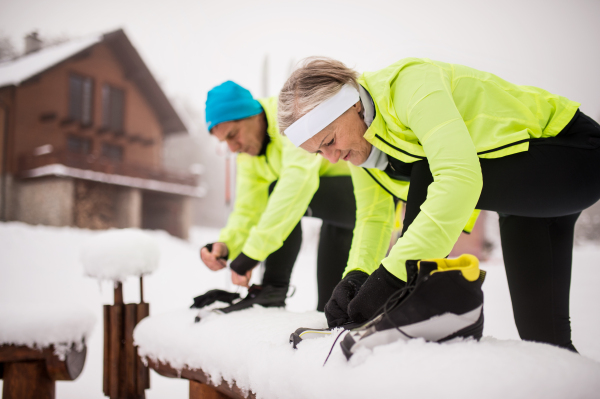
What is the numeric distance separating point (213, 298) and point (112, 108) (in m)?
8.77

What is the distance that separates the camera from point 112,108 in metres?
8.80

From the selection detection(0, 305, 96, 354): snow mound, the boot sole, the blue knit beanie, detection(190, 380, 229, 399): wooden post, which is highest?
the blue knit beanie

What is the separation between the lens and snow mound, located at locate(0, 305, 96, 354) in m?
1.28

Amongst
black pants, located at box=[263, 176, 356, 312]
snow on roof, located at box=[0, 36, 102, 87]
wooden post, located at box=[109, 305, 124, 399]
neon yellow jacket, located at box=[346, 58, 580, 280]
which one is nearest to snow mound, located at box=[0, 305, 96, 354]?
wooden post, located at box=[109, 305, 124, 399]

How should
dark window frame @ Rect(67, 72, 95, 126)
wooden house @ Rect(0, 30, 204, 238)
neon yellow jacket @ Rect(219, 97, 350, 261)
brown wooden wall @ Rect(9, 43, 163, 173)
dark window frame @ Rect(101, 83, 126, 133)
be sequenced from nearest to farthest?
neon yellow jacket @ Rect(219, 97, 350, 261)
wooden house @ Rect(0, 30, 204, 238)
brown wooden wall @ Rect(9, 43, 163, 173)
dark window frame @ Rect(67, 72, 95, 126)
dark window frame @ Rect(101, 83, 126, 133)

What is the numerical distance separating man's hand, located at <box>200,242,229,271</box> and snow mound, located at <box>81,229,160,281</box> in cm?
26

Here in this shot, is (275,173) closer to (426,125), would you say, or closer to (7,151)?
(426,125)

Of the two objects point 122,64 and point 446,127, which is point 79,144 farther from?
point 446,127

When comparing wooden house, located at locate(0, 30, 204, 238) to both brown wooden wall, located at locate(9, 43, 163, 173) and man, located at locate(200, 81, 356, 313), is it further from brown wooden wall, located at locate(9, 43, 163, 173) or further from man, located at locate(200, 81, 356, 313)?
man, located at locate(200, 81, 356, 313)

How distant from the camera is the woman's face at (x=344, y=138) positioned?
789 millimetres

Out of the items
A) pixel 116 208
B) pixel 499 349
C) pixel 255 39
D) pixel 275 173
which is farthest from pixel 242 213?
pixel 116 208

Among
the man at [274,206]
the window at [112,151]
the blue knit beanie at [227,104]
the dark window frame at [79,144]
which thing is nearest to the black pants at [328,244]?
the man at [274,206]

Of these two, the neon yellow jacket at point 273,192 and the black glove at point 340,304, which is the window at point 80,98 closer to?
the neon yellow jacket at point 273,192

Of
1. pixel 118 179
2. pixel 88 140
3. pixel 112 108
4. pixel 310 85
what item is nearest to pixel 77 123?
pixel 88 140
